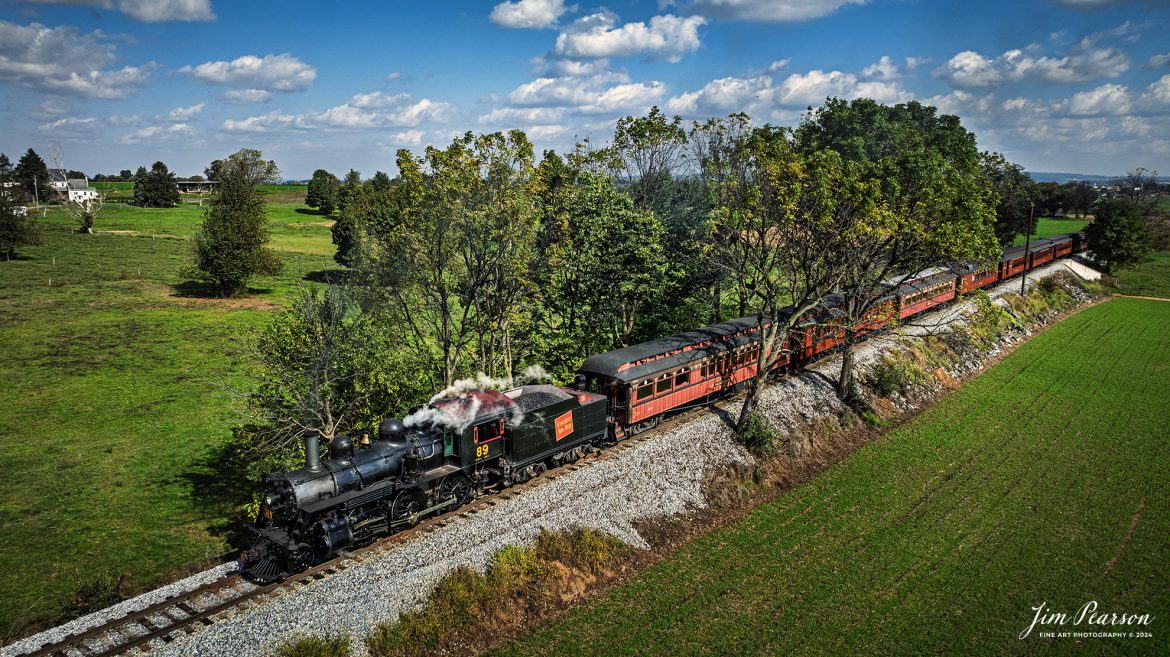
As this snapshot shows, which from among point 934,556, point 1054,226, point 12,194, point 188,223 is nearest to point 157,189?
point 188,223

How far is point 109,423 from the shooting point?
32.0 metres

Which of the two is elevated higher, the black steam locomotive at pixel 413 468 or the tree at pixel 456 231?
the tree at pixel 456 231

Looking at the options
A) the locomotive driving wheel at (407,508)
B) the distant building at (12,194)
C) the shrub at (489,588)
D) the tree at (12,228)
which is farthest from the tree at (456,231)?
the distant building at (12,194)

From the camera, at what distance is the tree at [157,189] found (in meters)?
121

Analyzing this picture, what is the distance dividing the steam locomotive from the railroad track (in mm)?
363

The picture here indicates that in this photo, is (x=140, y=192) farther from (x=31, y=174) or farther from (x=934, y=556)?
(x=934, y=556)

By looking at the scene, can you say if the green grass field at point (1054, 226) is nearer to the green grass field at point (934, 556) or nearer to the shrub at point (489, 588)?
the green grass field at point (934, 556)

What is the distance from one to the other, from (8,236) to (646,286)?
2897 inches

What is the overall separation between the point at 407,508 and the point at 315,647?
5.07m

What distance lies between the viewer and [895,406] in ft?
108

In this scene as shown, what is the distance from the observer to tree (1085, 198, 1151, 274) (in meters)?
65.6

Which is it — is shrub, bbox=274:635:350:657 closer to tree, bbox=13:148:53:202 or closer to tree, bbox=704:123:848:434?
tree, bbox=704:123:848:434

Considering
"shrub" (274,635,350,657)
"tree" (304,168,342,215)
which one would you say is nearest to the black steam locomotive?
"shrub" (274,635,350,657)

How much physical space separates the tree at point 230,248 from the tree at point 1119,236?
82327mm
